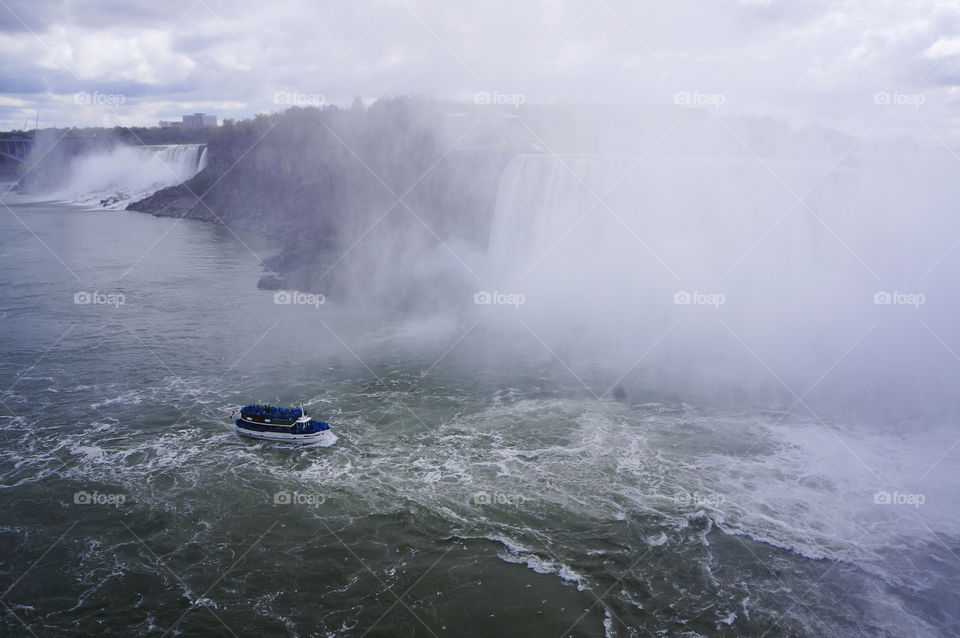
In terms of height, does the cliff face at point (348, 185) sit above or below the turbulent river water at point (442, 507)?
above

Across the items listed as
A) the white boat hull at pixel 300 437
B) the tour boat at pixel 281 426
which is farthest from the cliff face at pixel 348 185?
the white boat hull at pixel 300 437

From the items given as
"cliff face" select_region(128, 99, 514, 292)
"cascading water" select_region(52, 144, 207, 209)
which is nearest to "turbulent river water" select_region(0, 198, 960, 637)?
"cliff face" select_region(128, 99, 514, 292)

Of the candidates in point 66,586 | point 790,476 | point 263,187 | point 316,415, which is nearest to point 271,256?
point 263,187

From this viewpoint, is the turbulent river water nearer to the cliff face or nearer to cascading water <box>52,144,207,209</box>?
the cliff face

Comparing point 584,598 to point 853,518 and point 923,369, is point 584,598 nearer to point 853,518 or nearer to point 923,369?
point 853,518

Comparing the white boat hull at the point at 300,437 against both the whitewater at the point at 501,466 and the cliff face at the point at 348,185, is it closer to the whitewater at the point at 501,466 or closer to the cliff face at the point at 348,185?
the whitewater at the point at 501,466
